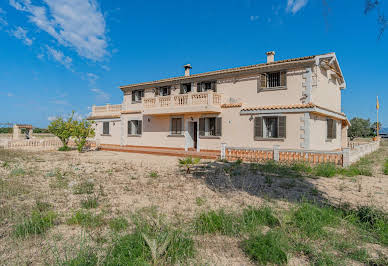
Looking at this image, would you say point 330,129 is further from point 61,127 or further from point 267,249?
point 61,127

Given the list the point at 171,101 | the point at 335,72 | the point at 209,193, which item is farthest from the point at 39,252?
the point at 335,72

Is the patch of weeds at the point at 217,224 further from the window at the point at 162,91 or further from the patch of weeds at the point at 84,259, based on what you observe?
the window at the point at 162,91

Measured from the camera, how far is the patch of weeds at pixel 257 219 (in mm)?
4119

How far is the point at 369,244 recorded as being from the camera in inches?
143

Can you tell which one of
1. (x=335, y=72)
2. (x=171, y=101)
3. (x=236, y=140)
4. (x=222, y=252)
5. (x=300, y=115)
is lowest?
(x=222, y=252)

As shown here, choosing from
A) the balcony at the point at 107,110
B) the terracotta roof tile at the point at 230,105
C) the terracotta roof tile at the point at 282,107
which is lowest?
the terracotta roof tile at the point at 282,107

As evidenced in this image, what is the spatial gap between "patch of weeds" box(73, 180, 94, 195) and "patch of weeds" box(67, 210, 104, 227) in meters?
2.02

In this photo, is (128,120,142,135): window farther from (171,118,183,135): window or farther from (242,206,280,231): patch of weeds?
(242,206,280,231): patch of weeds

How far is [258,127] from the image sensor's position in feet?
49.3

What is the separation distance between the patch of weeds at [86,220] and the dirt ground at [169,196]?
137 millimetres

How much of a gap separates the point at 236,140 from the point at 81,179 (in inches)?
417

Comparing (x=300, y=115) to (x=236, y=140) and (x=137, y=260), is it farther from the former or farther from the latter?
(x=137, y=260)

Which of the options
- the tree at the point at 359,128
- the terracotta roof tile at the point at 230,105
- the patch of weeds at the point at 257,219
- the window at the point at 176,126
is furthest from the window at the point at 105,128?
the tree at the point at 359,128

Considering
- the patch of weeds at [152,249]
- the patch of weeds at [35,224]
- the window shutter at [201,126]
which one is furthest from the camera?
the window shutter at [201,126]
